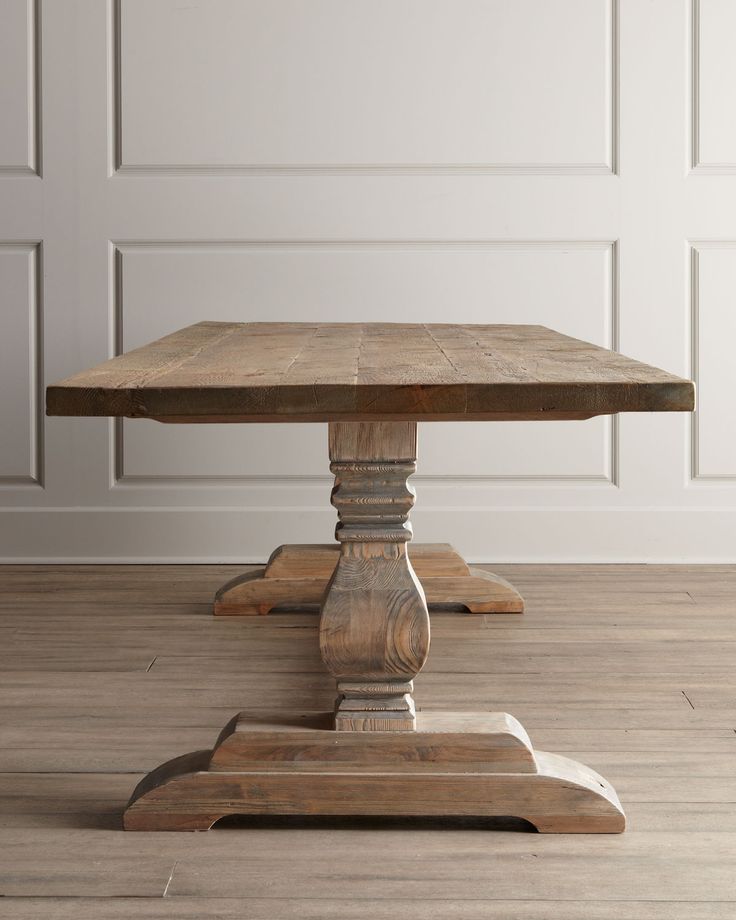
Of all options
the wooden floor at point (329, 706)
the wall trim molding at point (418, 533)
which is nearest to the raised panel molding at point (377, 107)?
the wall trim molding at point (418, 533)

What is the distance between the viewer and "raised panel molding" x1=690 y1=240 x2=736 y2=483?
8.65ft

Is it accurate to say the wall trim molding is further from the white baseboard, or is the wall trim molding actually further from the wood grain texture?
the wood grain texture

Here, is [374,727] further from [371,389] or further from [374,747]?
[371,389]

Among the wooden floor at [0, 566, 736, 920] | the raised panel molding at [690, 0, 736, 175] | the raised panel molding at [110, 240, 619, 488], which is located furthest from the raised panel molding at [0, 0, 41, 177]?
the raised panel molding at [690, 0, 736, 175]

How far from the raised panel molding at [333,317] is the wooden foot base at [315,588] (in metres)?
0.44

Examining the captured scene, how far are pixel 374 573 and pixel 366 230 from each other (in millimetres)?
1538

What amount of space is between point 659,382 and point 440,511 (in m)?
1.64

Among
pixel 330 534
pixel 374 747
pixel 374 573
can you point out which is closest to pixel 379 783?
pixel 374 747

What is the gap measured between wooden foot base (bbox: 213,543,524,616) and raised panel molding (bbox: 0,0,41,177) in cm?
111

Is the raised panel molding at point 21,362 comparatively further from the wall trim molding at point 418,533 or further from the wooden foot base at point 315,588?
the wooden foot base at point 315,588

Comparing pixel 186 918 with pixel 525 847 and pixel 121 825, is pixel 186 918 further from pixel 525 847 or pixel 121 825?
pixel 525 847

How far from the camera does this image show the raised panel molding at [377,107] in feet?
8.51

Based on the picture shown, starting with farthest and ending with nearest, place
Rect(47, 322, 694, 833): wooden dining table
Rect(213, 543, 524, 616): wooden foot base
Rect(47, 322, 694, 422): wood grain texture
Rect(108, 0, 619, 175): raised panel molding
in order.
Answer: Rect(108, 0, 619, 175): raised panel molding, Rect(213, 543, 524, 616): wooden foot base, Rect(47, 322, 694, 833): wooden dining table, Rect(47, 322, 694, 422): wood grain texture

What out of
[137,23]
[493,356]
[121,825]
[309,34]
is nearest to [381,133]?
[309,34]
